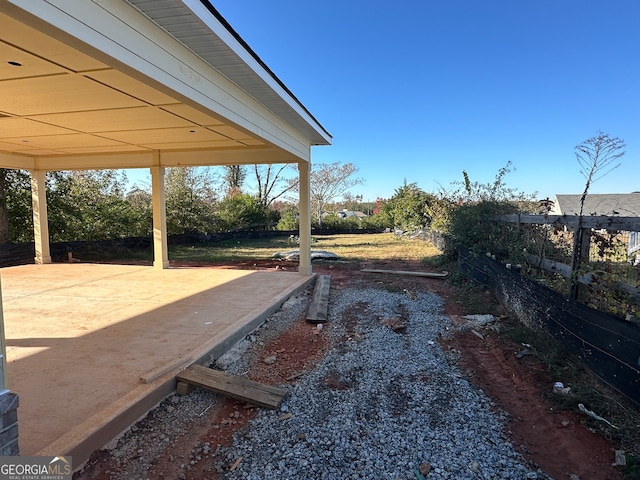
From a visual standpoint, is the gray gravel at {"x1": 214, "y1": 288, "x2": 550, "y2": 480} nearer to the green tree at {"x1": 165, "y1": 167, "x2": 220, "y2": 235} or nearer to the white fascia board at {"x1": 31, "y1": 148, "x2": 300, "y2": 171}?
the white fascia board at {"x1": 31, "y1": 148, "x2": 300, "y2": 171}

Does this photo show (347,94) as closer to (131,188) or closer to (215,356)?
(131,188)

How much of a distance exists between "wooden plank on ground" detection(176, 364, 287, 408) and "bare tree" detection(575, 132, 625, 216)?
4087mm

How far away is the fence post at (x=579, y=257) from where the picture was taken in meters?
3.67

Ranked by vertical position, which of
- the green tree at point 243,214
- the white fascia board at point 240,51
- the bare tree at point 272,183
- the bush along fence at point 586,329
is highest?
the bare tree at point 272,183

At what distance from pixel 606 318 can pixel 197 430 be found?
3.30m

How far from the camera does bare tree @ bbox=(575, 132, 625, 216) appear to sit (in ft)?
13.6

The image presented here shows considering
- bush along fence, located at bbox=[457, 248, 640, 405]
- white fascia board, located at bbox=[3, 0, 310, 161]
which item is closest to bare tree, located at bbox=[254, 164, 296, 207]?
white fascia board, located at bbox=[3, 0, 310, 161]

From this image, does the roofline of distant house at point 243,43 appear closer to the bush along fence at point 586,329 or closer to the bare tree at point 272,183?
the bush along fence at point 586,329

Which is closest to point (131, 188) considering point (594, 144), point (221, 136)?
point (221, 136)

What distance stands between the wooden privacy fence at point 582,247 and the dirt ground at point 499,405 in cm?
94

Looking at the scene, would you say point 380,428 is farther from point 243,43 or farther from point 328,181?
point 328,181

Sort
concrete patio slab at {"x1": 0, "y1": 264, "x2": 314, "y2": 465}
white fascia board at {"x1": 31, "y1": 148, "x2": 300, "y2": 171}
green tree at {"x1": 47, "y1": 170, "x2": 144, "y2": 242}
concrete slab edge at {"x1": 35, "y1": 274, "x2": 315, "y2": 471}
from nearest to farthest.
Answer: concrete slab edge at {"x1": 35, "y1": 274, "x2": 315, "y2": 471}, concrete patio slab at {"x1": 0, "y1": 264, "x2": 314, "y2": 465}, white fascia board at {"x1": 31, "y1": 148, "x2": 300, "y2": 171}, green tree at {"x1": 47, "y1": 170, "x2": 144, "y2": 242}

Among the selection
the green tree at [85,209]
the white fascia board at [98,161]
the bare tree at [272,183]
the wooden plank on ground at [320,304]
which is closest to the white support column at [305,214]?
the wooden plank on ground at [320,304]

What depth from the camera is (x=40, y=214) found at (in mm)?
9109
